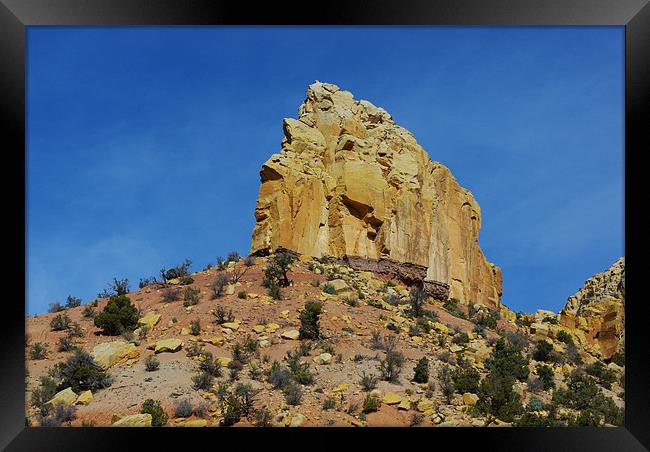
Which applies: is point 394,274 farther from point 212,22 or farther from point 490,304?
point 212,22

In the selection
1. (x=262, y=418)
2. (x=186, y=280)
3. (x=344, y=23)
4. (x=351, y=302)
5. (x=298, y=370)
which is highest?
(x=344, y=23)

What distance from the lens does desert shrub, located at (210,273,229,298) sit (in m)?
19.3

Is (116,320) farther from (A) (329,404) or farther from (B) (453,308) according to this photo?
(B) (453,308)

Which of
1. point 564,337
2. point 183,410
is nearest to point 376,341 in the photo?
point 183,410

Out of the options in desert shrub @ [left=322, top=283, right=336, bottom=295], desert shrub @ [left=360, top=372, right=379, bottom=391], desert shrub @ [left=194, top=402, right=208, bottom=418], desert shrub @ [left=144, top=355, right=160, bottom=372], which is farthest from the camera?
desert shrub @ [left=322, top=283, right=336, bottom=295]

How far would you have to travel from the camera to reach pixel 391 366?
14180mm

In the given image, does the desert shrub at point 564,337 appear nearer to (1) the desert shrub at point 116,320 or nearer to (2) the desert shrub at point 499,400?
(2) the desert shrub at point 499,400

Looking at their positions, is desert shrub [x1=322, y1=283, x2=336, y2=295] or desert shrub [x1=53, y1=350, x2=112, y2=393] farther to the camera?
desert shrub [x1=322, y1=283, x2=336, y2=295]

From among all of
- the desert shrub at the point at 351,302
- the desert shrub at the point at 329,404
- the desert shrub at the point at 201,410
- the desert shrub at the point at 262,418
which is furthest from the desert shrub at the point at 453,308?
the desert shrub at the point at 201,410

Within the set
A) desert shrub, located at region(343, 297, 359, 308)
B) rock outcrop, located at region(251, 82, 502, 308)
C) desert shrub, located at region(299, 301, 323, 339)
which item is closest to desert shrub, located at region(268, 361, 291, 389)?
desert shrub, located at region(299, 301, 323, 339)

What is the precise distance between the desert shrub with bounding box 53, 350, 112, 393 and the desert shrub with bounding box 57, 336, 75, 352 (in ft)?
6.65

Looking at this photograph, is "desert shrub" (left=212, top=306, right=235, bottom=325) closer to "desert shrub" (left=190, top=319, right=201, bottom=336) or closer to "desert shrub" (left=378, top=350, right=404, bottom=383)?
"desert shrub" (left=190, top=319, right=201, bottom=336)

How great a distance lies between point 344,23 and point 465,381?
1085cm

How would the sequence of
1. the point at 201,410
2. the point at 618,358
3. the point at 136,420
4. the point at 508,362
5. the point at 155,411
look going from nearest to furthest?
the point at 136,420, the point at 155,411, the point at 201,410, the point at 508,362, the point at 618,358
